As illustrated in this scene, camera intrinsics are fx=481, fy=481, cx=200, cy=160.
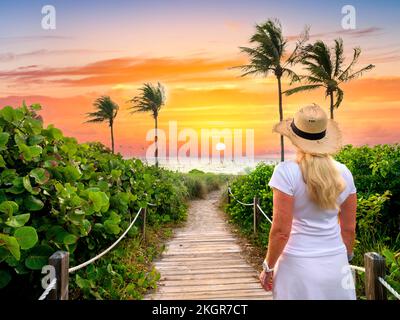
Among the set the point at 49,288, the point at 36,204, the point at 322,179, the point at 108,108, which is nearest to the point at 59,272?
the point at 49,288

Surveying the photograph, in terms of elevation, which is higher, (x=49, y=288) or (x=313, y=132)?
(x=313, y=132)

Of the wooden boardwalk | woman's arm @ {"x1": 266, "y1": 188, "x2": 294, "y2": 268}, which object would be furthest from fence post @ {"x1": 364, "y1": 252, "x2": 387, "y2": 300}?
the wooden boardwalk

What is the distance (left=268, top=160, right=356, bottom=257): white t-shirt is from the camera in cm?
249

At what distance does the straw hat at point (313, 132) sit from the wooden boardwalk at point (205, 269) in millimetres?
2712

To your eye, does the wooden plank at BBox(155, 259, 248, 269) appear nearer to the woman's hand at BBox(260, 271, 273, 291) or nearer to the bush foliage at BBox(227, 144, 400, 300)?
the bush foliage at BBox(227, 144, 400, 300)

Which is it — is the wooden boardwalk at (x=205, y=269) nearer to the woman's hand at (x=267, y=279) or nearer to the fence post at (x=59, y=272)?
the woman's hand at (x=267, y=279)

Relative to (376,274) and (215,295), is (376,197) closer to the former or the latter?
(215,295)

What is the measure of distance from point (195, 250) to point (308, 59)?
19474 millimetres

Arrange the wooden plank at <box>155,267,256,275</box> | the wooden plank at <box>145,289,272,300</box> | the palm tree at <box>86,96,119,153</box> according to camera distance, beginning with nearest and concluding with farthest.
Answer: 1. the wooden plank at <box>145,289,272,300</box>
2. the wooden plank at <box>155,267,256,275</box>
3. the palm tree at <box>86,96,119,153</box>

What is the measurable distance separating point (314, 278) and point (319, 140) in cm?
73

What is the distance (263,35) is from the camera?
22.6 meters

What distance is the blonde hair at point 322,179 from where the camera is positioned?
2.45 metres

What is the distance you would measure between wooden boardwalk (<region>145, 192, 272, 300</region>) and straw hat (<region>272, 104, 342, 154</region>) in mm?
2712

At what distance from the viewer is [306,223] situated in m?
2.54
